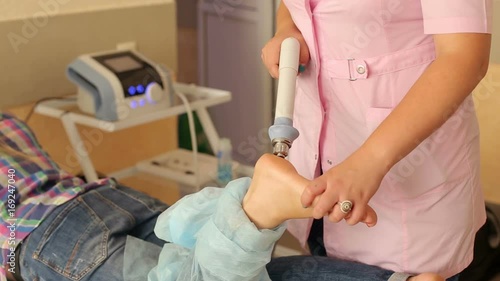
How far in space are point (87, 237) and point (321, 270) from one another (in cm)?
56

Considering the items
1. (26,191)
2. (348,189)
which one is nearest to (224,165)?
(26,191)

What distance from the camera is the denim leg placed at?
1105 millimetres

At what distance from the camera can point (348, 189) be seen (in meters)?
0.89

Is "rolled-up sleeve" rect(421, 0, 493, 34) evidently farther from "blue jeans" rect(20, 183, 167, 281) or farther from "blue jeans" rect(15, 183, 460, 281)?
"blue jeans" rect(20, 183, 167, 281)

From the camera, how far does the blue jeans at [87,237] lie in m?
1.38

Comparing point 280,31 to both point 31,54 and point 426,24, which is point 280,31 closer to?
point 426,24

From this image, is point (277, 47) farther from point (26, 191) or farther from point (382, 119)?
point (26, 191)

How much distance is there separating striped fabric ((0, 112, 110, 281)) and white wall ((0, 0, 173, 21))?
1.43 feet

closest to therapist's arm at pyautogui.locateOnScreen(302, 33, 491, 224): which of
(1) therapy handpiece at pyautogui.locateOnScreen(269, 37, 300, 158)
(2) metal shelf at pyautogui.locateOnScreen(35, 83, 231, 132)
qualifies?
(1) therapy handpiece at pyautogui.locateOnScreen(269, 37, 300, 158)

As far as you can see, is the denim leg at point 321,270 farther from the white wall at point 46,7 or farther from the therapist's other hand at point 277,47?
the white wall at point 46,7

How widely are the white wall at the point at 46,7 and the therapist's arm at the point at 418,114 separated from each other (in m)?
1.37

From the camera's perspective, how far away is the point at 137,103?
192 centimetres

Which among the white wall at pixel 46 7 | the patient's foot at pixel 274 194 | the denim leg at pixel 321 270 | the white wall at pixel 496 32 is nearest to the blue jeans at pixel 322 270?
the denim leg at pixel 321 270

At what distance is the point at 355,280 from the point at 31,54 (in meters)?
1.33
